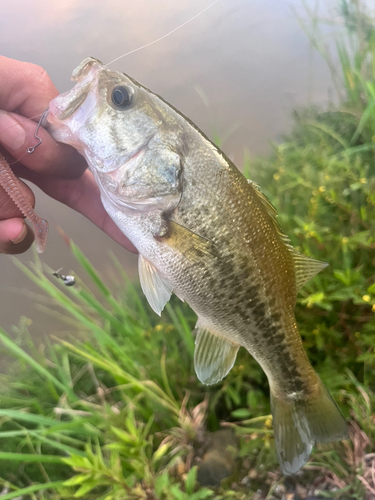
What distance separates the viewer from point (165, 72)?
6.59ft

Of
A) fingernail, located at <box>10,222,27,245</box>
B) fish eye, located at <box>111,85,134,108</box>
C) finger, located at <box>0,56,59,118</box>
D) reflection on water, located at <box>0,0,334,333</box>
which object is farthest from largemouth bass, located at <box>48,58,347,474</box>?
reflection on water, located at <box>0,0,334,333</box>

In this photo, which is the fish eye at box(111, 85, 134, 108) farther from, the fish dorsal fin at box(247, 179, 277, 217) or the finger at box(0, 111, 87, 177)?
the fish dorsal fin at box(247, 179, 277, 217)

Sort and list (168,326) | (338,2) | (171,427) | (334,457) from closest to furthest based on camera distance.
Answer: (334,457) < (171,427) < (168,326) < (338,2)

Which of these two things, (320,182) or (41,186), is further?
(320,182)

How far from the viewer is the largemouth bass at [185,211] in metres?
0.73

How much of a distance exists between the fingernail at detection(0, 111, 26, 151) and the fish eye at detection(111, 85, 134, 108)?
257 mm

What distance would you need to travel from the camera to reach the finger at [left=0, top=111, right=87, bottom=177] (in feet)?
2.38

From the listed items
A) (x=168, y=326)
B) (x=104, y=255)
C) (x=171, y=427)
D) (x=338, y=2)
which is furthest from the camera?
(x=104, y=255)

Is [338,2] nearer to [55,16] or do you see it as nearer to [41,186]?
[55,16]

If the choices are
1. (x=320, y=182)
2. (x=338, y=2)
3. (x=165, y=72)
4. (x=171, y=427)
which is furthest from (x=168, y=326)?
(x=338, y=2)

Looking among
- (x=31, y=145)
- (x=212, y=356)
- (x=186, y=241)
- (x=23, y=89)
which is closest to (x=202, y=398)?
(x=212, y=356)

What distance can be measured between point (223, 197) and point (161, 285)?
316 millimetres

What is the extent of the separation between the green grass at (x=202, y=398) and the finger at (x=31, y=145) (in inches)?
11.3

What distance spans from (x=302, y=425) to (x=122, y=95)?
43.1 inches
